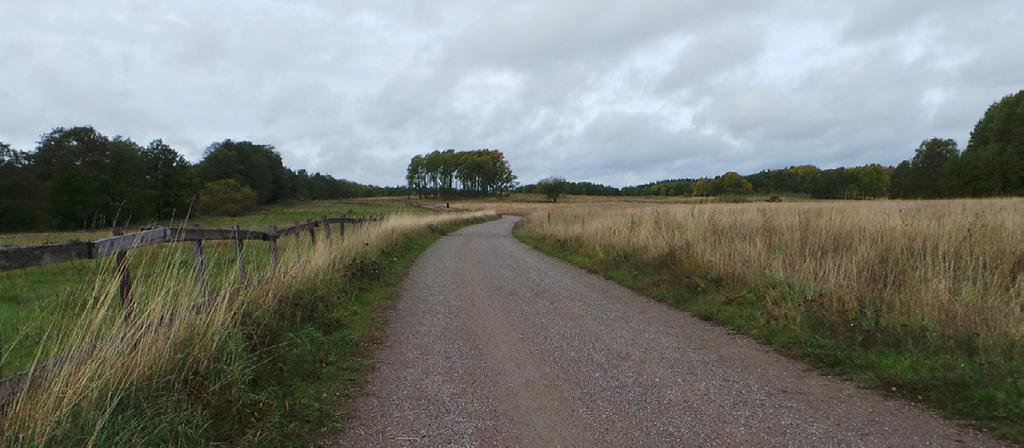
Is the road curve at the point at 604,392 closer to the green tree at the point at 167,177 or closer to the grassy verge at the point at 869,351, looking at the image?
the grassy verge at the point at 869,351

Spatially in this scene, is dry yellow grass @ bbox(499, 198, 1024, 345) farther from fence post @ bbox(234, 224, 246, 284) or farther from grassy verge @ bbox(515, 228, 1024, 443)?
fence post @ bbox(234, 224, 246, 284)

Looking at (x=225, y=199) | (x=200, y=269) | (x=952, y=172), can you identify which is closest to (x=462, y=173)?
(x=225, y=199)

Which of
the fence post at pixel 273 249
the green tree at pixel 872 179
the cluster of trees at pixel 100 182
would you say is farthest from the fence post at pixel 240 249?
the green tree at pixel 872 179

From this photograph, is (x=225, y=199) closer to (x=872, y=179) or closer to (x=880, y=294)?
(x=880, y=294)

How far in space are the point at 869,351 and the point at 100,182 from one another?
74.3 metres

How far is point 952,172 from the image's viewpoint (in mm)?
50188

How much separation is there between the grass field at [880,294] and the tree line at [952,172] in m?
47.1

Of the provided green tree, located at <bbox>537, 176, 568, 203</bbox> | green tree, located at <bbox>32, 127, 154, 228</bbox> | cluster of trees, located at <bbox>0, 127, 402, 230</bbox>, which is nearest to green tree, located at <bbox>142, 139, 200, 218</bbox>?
cluster of trees, located at <bbox>0, 127, 402, 230</bbox>

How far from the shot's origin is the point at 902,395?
4008mm

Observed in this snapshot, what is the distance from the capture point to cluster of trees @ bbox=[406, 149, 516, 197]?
128 m

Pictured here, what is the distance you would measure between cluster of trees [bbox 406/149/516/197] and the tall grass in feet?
404

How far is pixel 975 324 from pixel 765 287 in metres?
2.55

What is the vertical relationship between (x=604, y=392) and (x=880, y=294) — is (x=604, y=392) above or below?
below

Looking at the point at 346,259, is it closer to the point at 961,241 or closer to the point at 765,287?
the point at 765,287
